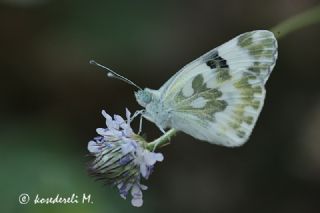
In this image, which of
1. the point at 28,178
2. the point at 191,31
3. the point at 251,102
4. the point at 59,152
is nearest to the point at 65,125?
the point at 59,152

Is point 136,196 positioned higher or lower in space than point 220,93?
lower

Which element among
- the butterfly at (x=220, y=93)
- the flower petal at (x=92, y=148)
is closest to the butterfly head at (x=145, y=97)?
the butterfly at (x=220, y=93)

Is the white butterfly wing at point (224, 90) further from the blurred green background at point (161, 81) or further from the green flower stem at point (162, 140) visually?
the blurred green background at point (161, 81)

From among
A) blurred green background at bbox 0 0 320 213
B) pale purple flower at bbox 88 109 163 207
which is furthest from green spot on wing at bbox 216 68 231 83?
blurred green background at bbox 0 0 320 213

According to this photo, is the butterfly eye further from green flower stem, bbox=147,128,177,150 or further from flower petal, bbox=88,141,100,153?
flower petal, bbox=88,141,100,153

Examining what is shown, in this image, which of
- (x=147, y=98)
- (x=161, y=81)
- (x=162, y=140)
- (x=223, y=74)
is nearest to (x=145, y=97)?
(x=147, y=98)

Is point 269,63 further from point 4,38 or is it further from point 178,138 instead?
point 4,38

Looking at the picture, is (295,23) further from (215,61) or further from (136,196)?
(136,196)
